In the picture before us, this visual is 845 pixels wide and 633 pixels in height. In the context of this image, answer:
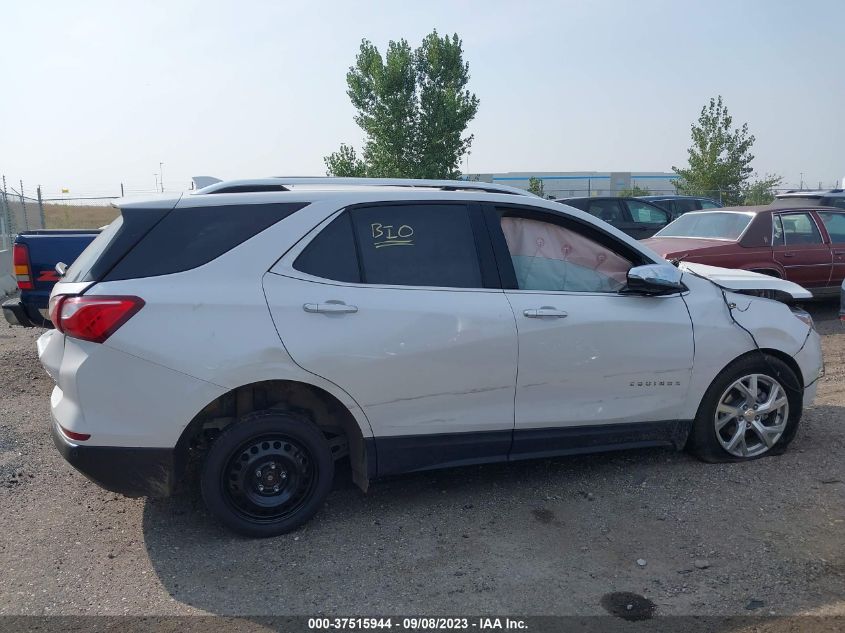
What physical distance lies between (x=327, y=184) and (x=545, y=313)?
4.96ft

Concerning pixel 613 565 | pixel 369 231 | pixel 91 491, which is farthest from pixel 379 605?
pixel 91 491

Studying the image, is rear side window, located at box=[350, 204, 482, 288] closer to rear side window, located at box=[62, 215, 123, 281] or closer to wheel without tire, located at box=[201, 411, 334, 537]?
wheel without tire, located at box=[201, 411, 334, 537]

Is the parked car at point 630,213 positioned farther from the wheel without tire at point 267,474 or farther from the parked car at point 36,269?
the wheel without tire at point 267,474

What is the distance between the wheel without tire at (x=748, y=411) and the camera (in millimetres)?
4801

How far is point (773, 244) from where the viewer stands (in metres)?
9.61

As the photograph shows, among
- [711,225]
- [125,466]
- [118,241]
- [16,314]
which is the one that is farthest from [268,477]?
[711,225]

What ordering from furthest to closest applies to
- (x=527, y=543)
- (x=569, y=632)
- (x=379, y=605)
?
1. (x=527, y=543)
2. (x=379, y=605)
3. (x=569, y=632)

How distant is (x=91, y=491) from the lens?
15.6 ft

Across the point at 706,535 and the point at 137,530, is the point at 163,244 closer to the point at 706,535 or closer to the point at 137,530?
the point at 137,530

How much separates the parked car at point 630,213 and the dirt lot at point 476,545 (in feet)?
38.4

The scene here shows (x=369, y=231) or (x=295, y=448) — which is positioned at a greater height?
(x=369, y=231)

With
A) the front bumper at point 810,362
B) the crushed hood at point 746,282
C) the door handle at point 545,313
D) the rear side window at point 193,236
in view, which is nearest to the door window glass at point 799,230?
the crushed hood at point 746,282

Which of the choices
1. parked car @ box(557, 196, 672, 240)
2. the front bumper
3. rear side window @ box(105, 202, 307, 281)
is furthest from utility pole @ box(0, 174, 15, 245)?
the front bumper

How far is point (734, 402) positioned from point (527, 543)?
186 cm
